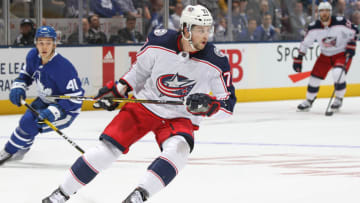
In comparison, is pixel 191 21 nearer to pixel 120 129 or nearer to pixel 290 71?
pixel 120 129

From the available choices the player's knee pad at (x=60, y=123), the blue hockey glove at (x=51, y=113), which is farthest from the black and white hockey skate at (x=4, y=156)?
the blue hockey glove at (x=51, y=113)

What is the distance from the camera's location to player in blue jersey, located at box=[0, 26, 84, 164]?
5.35 metres

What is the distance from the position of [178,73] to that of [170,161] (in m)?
0.49

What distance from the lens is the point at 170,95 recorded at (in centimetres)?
392

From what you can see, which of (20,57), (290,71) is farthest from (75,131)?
(290,71)

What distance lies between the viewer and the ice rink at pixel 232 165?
444 centimetres

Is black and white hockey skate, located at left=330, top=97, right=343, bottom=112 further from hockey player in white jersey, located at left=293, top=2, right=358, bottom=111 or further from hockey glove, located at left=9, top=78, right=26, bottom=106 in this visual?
hockey glove, located at left=9, top=78, right=26, bottom=106

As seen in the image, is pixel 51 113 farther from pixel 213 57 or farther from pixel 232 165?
pixel 213 57

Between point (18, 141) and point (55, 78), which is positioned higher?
point (55, 78)

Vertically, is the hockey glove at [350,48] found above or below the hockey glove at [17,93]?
below

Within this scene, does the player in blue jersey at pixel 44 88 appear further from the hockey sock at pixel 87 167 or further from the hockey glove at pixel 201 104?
the hockey glove at pixel 201 104

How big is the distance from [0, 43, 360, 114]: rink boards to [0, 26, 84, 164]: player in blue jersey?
3.26 m

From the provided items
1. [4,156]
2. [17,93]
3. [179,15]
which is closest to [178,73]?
[17,93]

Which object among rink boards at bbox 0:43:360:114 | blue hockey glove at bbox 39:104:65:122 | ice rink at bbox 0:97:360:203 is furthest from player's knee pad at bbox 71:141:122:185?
rink boards at bbox 0:43:360:114
